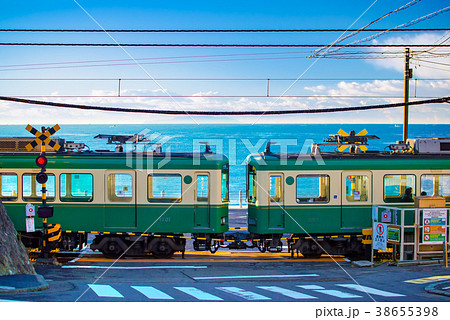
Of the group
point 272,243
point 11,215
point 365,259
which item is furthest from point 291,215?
point 11,215

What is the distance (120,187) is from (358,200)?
7.92m

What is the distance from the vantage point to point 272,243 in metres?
18.1

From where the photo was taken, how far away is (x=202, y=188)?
701 inches

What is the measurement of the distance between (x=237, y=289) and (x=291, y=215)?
5276mm

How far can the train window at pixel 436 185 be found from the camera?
716 inches

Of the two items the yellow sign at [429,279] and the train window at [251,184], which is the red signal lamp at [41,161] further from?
the yellow sign at [429,279]

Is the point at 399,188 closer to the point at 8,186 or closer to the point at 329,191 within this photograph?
the point at 329,191

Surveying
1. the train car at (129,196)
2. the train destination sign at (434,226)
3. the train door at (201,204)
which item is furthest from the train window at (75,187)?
the train destination sign at (434,226)

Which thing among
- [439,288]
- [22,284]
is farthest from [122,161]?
[439,288]

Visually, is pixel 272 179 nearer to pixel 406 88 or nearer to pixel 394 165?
pixel 394 165

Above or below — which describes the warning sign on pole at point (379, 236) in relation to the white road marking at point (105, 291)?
above

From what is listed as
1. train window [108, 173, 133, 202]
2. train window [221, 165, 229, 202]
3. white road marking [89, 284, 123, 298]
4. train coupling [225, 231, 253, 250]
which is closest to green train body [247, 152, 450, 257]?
train coupling [225, 231, 253, 250]

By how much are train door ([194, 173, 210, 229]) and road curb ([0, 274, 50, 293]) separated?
574 centimetres

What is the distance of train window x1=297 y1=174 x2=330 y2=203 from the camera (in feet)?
58.3
